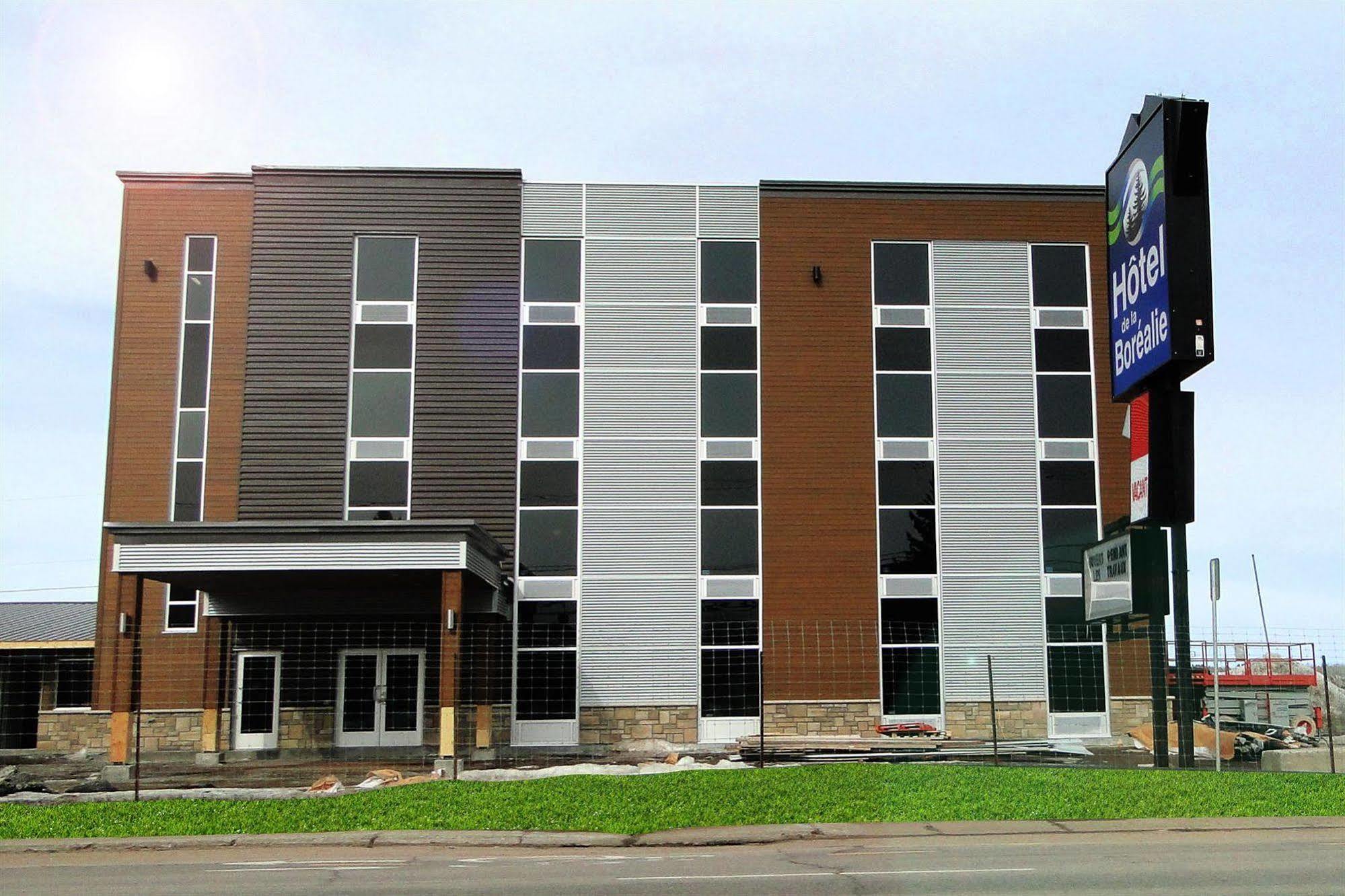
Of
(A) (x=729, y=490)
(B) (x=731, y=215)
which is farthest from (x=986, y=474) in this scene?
(B) (x=731, y=215)

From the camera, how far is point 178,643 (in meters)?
27.5

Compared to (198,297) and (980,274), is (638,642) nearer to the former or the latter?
(980,274)

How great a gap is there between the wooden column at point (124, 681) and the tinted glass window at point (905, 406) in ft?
50.8

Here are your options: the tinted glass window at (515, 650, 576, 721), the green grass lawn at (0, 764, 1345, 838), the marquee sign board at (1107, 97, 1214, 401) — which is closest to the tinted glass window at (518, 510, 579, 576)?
the tinted glass window at (515, 650, 576, 721)

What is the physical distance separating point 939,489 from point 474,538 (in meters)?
10.8

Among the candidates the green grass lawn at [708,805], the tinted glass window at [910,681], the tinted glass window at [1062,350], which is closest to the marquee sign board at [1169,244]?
the green grass lawn at [708,805]

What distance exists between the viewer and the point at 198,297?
28.8 metres

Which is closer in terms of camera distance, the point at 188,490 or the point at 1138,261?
the point at 1138,261

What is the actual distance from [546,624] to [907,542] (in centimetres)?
797

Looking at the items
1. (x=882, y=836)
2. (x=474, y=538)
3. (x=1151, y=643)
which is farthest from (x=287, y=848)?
(x=1151, y=643)

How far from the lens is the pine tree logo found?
19.6m

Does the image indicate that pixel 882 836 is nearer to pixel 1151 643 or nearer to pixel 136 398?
pixel 1151 643

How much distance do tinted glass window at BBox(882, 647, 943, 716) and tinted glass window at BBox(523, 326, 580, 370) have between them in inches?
367

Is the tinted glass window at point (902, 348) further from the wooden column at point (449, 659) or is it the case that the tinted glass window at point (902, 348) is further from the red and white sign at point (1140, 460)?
the wooden column at point (449, 659)
